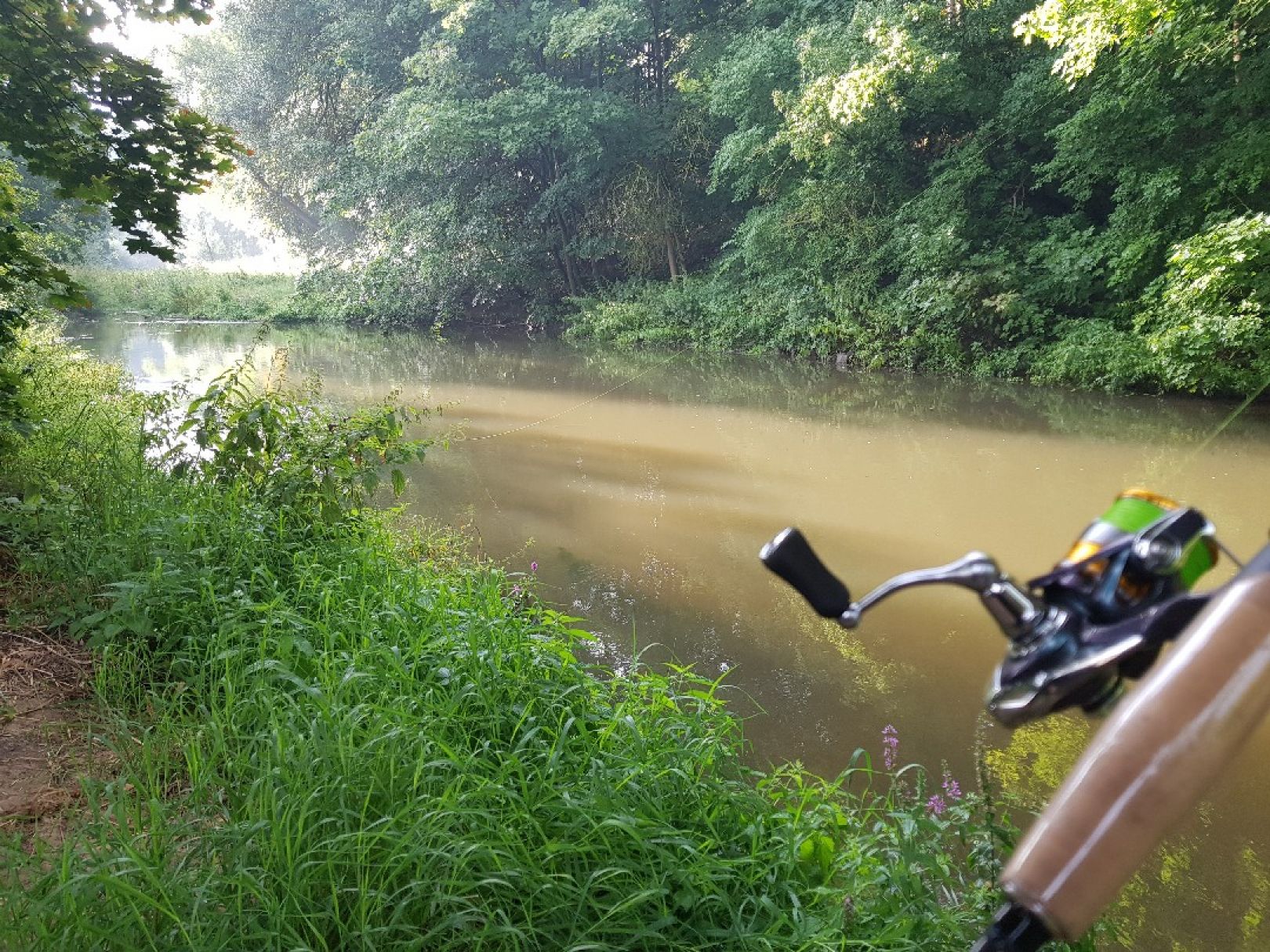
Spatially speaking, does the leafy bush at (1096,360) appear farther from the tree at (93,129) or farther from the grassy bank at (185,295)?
the grassy bank at (185,295)

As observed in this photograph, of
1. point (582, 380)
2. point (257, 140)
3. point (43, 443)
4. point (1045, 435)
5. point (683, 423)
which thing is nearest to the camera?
point (43, 443)

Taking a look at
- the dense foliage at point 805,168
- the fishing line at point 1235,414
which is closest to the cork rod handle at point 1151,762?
the fishing line at point 1235,414

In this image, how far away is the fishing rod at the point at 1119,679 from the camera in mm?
344

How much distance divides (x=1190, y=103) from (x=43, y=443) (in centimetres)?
1140

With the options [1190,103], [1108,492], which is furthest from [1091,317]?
[1108,492]

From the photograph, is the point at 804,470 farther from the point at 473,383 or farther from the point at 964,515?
the point at 473,383

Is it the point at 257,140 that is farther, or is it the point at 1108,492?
the point at 257,140

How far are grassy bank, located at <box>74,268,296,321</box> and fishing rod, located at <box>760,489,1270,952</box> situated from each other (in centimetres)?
Result: 2546

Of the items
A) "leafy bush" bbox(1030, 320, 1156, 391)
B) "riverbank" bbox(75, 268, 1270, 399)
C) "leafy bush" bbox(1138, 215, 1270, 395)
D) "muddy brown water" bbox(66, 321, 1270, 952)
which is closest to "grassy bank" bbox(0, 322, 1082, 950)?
"muddy brown water" bbox(66, 321, 1270, 952)

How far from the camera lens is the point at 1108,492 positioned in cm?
631

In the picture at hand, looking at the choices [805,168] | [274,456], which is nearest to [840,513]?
[274,456]

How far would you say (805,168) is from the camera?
15.5 metres

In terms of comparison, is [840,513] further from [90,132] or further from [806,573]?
[806,573]

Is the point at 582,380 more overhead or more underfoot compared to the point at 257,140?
more underfoot
